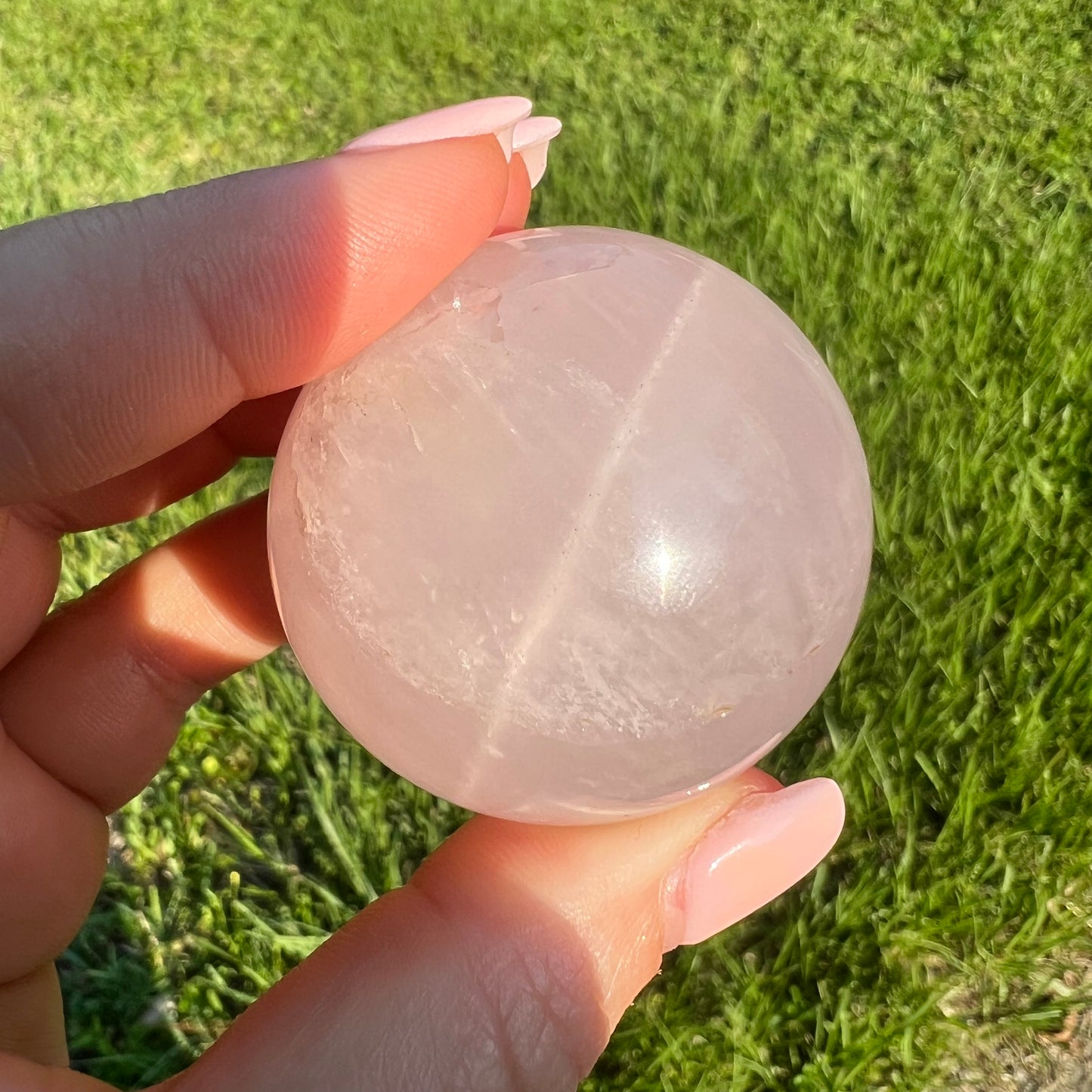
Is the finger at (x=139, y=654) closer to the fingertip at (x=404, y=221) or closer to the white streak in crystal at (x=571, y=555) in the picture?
the fingertip at (x=404, y=221)

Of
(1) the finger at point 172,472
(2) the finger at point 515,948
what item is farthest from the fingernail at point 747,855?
(1) the finger at point 172,472

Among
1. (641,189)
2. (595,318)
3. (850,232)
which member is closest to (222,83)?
(641,189)

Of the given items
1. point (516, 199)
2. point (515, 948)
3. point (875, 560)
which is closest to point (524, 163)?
point (516, 199)

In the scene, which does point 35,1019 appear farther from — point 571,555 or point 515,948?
point 571,555

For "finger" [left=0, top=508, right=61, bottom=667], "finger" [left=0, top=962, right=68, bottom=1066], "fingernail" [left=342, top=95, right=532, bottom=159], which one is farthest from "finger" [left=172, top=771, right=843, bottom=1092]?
"fingernail" [left=342, top=95, right=532, bottom=159]

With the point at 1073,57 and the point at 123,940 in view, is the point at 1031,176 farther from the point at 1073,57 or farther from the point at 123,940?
the point at 123,940

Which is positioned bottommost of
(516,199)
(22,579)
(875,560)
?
(875,560)
